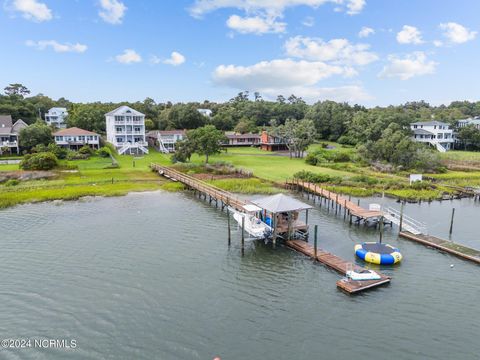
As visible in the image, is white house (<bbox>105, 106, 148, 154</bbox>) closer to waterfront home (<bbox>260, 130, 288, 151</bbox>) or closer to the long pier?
waterfront home (<bbox>260, 130, 288, 151</bbox>)

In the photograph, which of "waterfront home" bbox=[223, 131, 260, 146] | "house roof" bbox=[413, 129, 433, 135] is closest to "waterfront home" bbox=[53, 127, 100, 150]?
"waterfront home" bbox=[223, 131, 260, 146]

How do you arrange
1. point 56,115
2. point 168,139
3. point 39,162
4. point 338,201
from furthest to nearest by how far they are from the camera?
point 56,115 < point 168,139 < point 39,162 < point 338,201

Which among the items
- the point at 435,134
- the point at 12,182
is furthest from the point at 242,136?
the point at 12,182

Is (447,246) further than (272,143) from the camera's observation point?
No

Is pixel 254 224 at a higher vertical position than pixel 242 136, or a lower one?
lower

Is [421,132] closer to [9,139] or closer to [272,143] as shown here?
[272,143]
